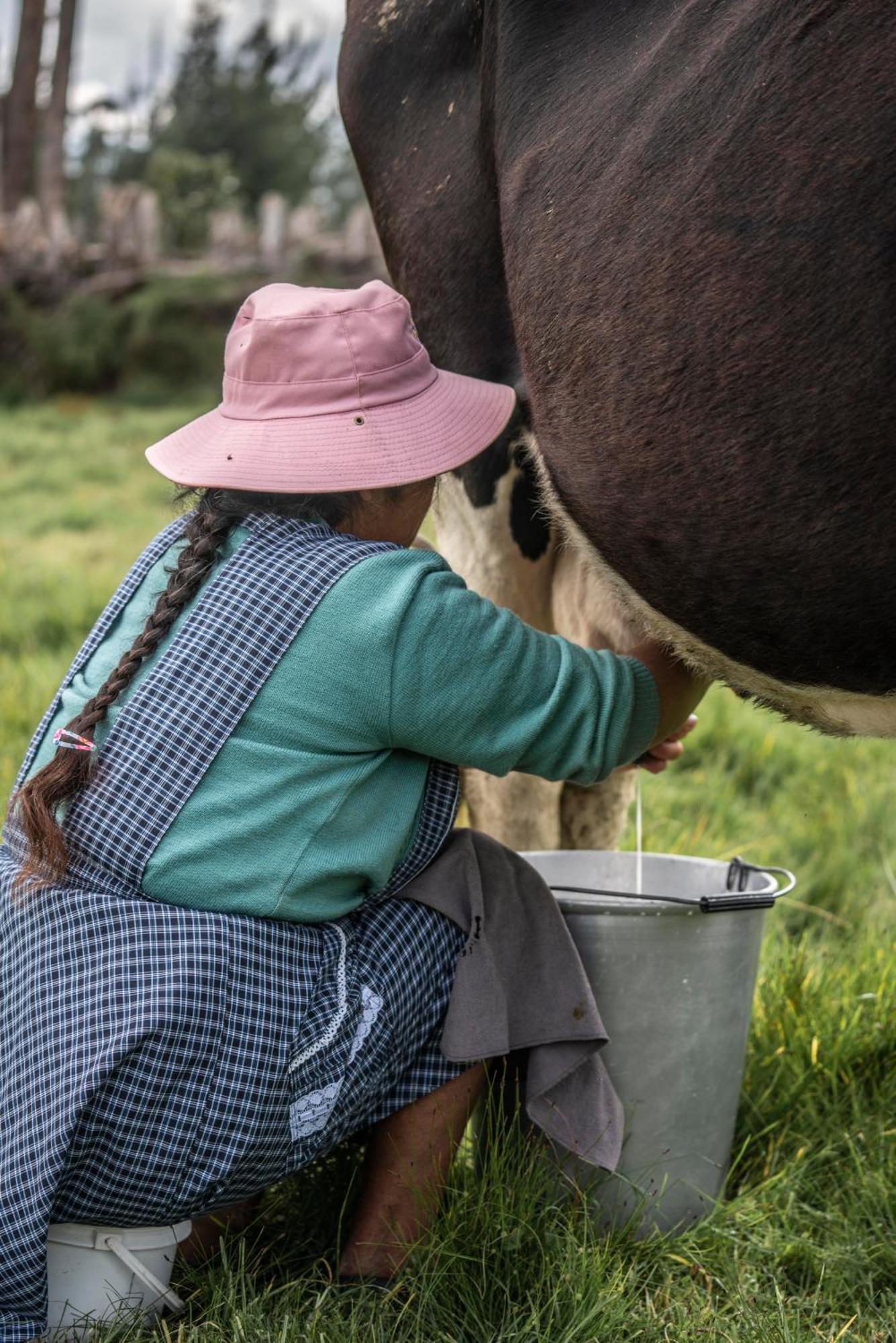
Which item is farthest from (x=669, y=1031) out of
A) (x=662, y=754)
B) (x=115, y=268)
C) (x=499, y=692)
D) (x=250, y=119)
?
(x=250, y=119)

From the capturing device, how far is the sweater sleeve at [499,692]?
1618mm

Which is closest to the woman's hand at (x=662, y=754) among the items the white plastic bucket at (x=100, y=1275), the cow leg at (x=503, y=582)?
the cow leg at (x=503, y=582)

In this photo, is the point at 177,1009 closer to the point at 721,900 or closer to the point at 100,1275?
the point at 100,1275

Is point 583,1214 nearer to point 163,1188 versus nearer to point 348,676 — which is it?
point 163,1188

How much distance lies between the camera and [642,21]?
1.73 m

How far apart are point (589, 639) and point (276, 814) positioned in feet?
2.44

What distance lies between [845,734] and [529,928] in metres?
0.50

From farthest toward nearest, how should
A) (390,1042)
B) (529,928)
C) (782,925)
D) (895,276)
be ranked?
1. (782,925)
2. (529,928)
3. (390,1042)
4. (895,276)

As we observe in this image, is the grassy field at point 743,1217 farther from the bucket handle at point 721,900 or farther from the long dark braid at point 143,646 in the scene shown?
the long dark braid at point 143,646

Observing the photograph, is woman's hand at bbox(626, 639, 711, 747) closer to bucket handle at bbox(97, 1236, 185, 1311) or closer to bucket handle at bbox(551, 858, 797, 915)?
bucket handle at bbox(551, 858, 797, 915)

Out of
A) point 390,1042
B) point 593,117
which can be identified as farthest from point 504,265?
point 390,1042

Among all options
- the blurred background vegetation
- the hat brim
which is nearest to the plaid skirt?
the hat brim

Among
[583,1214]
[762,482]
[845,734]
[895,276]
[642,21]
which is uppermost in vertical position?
[642,21]

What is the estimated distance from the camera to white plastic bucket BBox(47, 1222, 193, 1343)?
1642 mm
